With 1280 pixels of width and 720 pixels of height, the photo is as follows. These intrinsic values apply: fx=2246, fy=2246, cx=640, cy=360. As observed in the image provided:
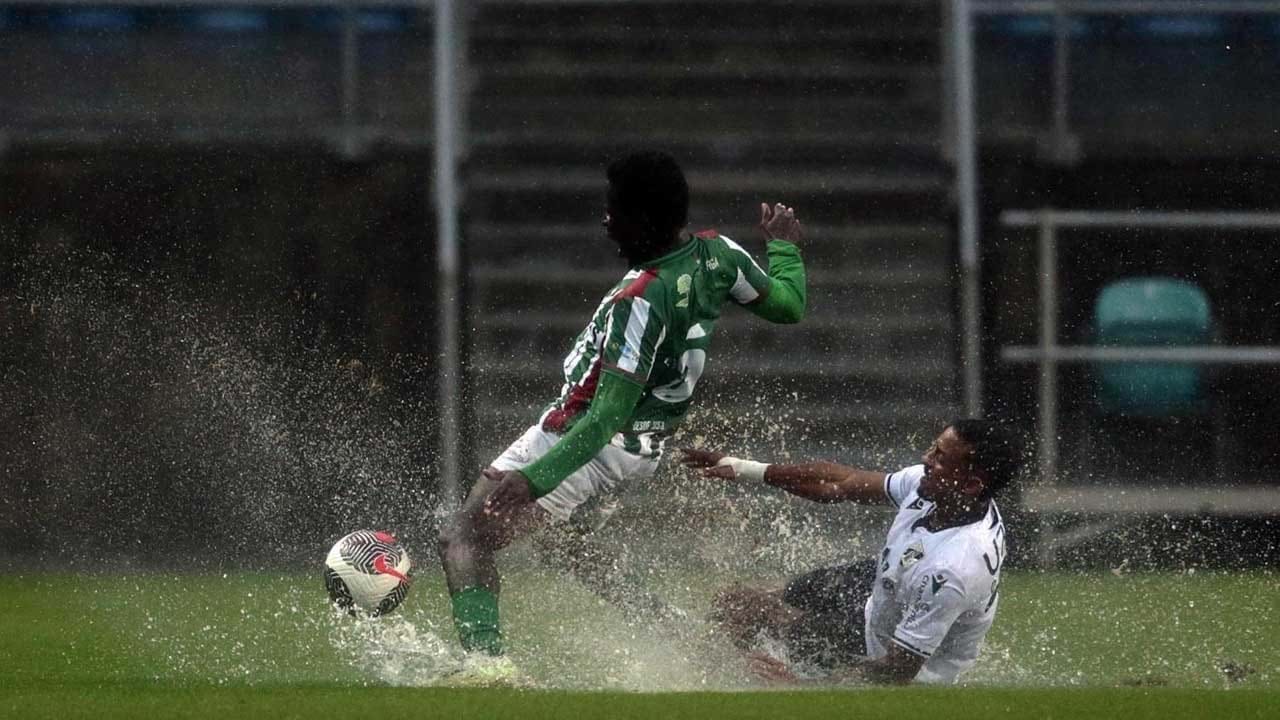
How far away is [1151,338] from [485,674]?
7.37 m

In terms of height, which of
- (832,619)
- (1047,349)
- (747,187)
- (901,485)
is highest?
(747,187)

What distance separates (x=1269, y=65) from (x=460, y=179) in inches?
210

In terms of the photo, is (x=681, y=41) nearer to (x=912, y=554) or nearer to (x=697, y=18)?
(x=697, y=18)

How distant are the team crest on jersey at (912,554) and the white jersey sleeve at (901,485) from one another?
0.29 metres

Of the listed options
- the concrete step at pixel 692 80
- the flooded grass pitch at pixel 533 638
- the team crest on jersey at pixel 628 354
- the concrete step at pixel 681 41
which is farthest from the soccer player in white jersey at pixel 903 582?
the concrete step at pixel 681 41

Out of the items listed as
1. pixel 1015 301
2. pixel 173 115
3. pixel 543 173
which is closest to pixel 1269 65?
pixel 1015 301

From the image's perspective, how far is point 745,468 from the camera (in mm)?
7980

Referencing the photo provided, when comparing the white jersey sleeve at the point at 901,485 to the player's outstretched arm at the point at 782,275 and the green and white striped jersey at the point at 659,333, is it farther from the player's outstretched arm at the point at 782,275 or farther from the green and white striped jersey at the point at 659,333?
the green and white striped jersey at the point at 659,333

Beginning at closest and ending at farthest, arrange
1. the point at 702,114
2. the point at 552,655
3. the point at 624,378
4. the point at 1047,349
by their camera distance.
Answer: the point at 624,378 < the point at 552,655 < the point at 1047,349 < the point at 702,114

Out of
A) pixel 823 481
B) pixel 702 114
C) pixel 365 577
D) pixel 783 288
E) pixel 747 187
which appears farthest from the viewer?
pixel 702 114

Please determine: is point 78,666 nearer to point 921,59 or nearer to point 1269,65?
Result: point 921,59

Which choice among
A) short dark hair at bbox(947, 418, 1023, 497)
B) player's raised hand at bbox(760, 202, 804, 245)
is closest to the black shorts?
short dark hair at bbox(947, 418, 1023, 497)

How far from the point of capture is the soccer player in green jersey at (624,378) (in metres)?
7.31

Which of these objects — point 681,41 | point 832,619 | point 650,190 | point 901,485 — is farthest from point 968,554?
point 681,41
